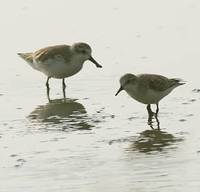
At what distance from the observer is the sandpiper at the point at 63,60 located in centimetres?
1580

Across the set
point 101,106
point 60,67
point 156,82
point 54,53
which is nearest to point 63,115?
point 101,106

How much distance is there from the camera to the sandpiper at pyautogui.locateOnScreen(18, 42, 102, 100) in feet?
51.8

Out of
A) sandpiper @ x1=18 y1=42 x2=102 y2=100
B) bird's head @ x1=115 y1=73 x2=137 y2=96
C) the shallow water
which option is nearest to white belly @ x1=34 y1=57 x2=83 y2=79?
sandpiper @ x1=18 y1=42 x2=102 y2=100

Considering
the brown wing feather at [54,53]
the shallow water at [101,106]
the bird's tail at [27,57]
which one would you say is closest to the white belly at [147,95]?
the shallow water at [101,106]

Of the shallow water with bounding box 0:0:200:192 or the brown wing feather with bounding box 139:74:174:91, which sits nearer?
the shallow water with bounding box 0:0:200:192

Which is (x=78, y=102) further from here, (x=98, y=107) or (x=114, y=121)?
(x=114, y=121)

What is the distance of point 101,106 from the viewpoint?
46.8 feet

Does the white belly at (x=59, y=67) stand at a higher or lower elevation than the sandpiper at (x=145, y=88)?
higher

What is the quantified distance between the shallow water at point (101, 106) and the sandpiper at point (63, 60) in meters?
0.26

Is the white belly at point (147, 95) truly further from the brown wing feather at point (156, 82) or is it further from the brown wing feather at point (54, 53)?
the brown wing feather at point (54, 53)

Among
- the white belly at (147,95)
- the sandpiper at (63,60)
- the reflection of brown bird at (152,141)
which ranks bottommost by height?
the reflection of brown bird at (152,141)

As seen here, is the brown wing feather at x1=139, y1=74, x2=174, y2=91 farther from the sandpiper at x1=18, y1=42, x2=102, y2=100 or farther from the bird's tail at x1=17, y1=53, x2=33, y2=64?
the bird's tail at x1=17, y1=53, x2=33, y2=64

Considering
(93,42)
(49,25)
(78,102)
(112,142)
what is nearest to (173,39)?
Answer: (93,42)

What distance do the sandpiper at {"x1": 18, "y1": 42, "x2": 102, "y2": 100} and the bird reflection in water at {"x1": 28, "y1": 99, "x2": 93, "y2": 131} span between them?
0.92m
